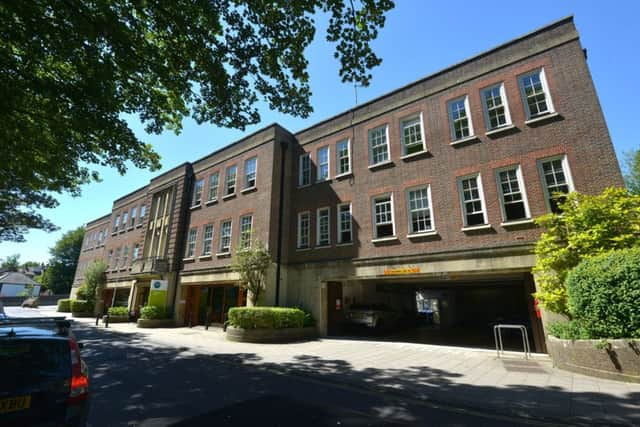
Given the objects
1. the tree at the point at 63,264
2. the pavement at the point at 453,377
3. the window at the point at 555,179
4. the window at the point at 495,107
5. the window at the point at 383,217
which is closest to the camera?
the pavement at the point at 453,377

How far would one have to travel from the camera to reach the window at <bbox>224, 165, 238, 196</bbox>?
21.5m

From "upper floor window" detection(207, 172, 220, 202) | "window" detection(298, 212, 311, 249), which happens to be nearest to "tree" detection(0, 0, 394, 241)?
"window" detection(298, 212, 311, 249)

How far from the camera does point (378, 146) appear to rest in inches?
641

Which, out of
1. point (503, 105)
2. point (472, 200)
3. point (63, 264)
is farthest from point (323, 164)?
point (63, 264)

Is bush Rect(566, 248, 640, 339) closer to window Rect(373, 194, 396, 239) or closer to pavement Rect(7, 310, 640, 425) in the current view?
pavement Rect(7, 310, 640, 425)

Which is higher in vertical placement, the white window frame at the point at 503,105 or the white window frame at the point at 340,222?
the white window frame at the point at 503,105

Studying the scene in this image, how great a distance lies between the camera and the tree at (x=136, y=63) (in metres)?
7.34

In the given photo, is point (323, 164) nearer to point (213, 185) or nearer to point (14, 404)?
point (213, 185)

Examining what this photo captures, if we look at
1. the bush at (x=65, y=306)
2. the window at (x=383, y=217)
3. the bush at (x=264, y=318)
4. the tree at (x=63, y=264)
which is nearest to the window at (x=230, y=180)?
the bush at (x=264, y=318)

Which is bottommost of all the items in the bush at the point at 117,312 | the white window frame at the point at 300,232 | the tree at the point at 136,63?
the bush at the point at 117,312

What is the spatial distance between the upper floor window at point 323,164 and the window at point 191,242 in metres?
11.1

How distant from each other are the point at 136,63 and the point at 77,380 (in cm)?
820

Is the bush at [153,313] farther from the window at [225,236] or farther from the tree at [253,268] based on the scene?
the tree at [253,268]

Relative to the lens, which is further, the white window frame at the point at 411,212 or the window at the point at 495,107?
the white window frame at the point at 411,212
